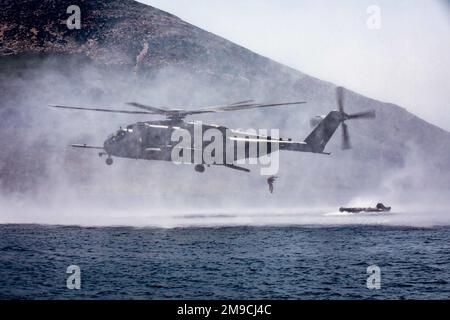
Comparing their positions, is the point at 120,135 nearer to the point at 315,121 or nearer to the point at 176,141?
the point at 176,141

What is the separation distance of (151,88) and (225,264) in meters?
132

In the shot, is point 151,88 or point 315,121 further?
point 151,88

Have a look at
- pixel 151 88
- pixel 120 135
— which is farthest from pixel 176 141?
pixel 151 88

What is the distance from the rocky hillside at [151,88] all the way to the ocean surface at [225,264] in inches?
3397

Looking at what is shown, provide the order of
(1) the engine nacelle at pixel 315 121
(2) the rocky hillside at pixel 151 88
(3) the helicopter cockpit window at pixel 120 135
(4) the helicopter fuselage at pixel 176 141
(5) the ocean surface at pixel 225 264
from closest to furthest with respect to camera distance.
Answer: (5) the ocean surface at pixel 225 264
(4) the helicopter fuselage at pixel 176 141
(3) the helicopter cockpit window at pixel 120 135
(1) the engine nacelle at pixel 315 121
(2) the rocky hillside at pixel 151 88

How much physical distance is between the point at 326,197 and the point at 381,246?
85485 mm

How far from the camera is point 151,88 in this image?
554 feet

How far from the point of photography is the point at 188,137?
4228 cm

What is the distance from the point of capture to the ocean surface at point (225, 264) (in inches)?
1308

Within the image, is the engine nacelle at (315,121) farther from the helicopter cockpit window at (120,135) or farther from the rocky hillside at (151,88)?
the rocky hillside at (151,88)

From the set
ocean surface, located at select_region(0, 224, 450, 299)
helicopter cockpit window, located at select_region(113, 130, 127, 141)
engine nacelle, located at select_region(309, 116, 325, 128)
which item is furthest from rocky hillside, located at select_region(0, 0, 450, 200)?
helicopter cockpit window, located at select_region(113, 130, 127, 141)

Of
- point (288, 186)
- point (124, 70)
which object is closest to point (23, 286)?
point (288, 186)

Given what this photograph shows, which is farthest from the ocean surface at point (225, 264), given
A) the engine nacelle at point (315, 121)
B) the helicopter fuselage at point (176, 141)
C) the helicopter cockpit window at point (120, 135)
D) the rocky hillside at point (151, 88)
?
the rocky hillside at point (151, 88)

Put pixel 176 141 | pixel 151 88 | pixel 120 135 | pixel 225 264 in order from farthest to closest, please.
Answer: pixel 151 88, pixel 225 264, pixel 176 141, pixel 120 135
